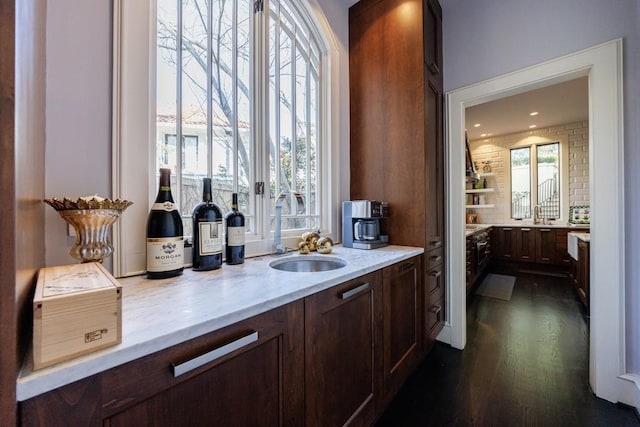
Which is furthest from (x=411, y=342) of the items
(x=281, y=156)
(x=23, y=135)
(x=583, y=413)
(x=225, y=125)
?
(x=23, y=135)

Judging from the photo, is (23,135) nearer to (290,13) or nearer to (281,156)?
(281,156)

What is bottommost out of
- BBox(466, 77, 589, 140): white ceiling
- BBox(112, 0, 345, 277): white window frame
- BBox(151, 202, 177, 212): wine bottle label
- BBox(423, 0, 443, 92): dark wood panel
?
BBox(151, 202, 177, 212): wine bottle label

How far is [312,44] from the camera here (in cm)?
207

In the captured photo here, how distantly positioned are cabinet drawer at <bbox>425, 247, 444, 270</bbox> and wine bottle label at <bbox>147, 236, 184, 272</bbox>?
161 centimetres

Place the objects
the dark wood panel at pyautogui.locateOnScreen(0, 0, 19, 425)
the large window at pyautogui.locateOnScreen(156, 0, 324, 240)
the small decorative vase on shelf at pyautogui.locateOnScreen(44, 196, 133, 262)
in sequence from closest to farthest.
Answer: the dark wood panel at pyautogui.locateOnScreen(0, 0, 19, 425)
the small decorative vase on shelf at pyautogui.locateOnScreen(44, 196, 133, 262)
the large window at pyautogui.locateOnScreen(156, 0, 324, 240)

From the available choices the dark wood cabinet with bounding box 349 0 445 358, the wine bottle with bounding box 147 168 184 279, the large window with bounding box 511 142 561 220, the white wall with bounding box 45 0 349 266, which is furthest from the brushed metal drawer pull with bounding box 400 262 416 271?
the large window with bounding box 511 142 561 220

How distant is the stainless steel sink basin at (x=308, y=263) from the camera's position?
59.8 inches

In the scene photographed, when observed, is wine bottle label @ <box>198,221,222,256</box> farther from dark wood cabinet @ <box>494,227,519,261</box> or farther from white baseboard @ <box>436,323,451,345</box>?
dark wood cabinet @ <box>494,227,519,261</box>

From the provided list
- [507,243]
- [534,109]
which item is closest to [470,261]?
[507,243]

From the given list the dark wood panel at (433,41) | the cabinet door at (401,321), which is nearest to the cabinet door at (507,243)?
the dark wood panel at (433,41)

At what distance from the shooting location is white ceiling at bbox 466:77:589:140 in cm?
363

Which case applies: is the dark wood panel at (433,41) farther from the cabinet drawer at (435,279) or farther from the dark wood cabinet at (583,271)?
the dark wood cabinet at (583,271)

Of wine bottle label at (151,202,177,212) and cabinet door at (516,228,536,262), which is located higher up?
wine bottle label at (151,202,177,212)

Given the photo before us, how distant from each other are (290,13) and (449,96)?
143 cm
